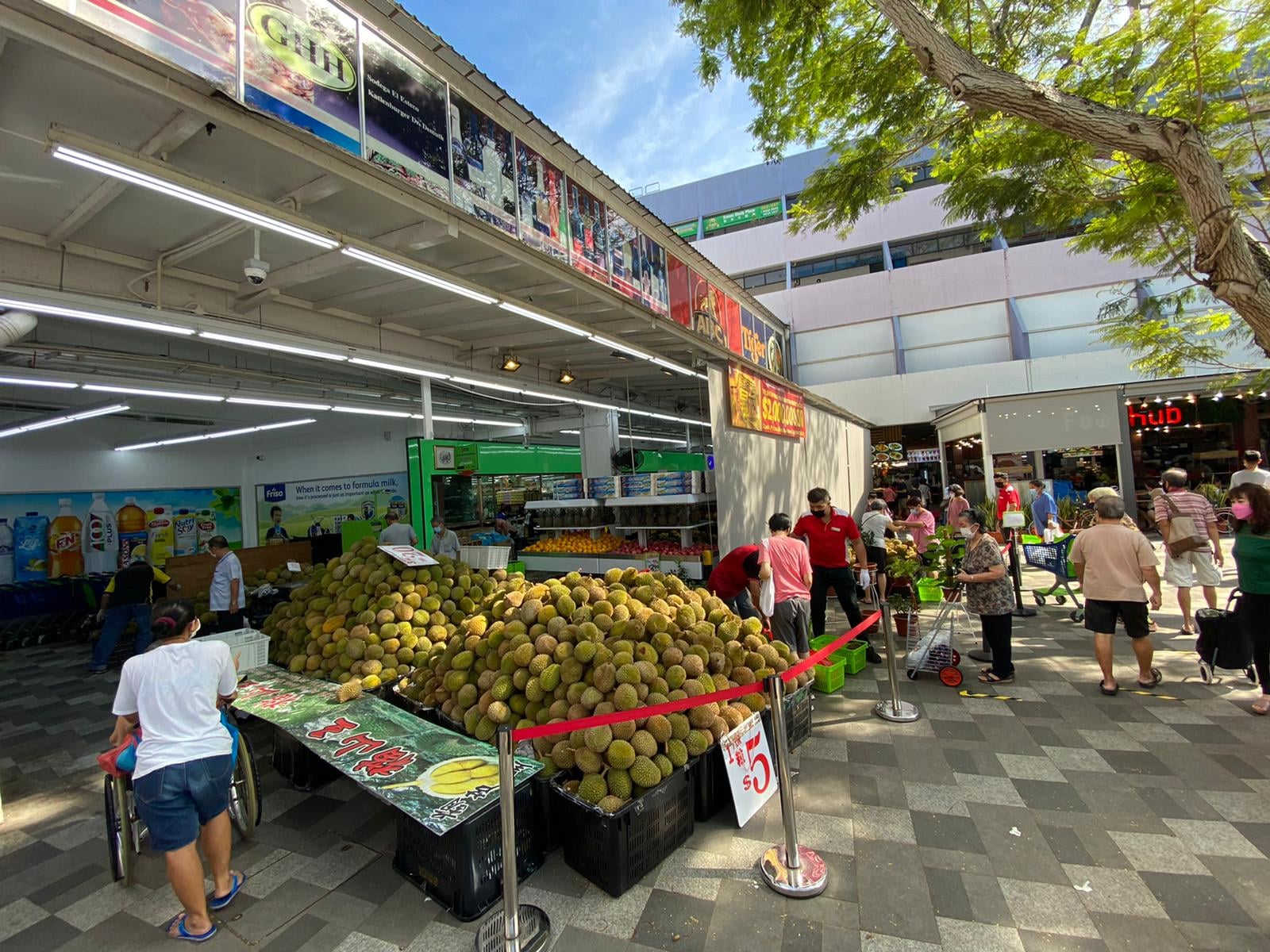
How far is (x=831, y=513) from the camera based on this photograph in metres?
6.09

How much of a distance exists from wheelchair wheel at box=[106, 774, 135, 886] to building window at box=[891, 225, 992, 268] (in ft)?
69.0

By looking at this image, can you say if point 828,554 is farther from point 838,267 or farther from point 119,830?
point 838,267

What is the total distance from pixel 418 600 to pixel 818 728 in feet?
10.8

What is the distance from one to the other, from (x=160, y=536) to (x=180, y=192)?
13.8 meters

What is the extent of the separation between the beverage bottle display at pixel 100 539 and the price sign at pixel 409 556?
11.9 meters

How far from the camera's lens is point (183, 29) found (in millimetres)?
3123

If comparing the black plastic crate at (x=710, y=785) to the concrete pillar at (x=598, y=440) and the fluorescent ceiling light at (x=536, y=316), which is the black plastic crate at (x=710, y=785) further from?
the concrete pillar at (x=598, y=440)

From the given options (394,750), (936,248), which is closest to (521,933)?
(394,750)

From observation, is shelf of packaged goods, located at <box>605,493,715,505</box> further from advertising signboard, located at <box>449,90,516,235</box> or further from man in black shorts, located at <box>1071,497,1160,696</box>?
man in black shorts, located at <box>1071,497,1160,696</box>

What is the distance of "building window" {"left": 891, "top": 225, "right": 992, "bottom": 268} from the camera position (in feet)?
59.6

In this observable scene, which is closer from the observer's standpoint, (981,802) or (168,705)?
(168,705)

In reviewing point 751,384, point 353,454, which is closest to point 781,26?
point 751,384

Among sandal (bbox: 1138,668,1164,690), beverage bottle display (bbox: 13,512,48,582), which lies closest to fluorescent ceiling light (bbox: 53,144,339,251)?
sandal (bbox: 1138,668,1164,690)

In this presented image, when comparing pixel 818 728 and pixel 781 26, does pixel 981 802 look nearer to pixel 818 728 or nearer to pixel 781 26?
pixel 818 728
